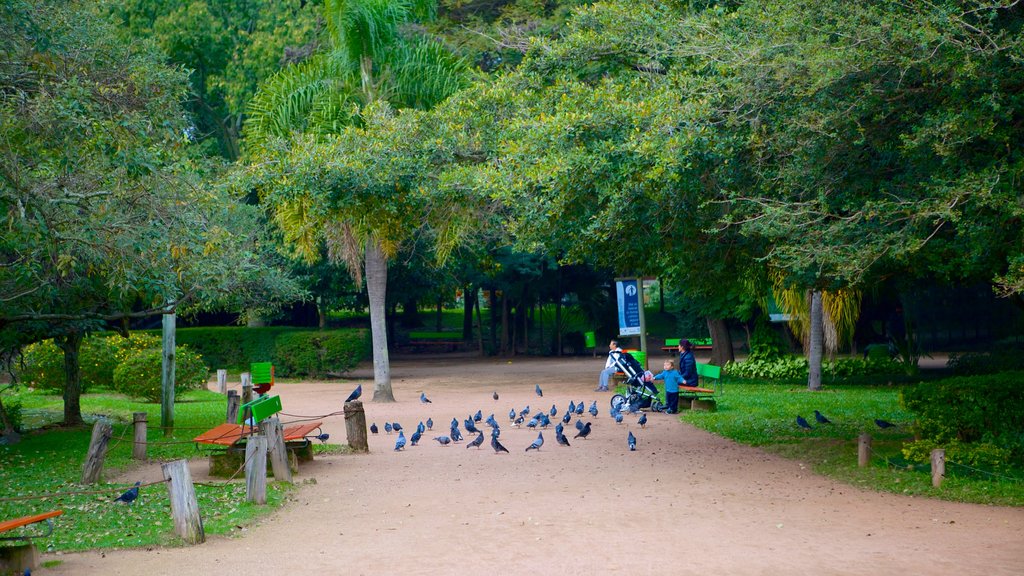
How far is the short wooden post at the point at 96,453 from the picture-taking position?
1086 cm

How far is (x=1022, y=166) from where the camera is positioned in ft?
28.0

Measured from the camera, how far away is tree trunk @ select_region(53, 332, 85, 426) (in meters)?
16.2

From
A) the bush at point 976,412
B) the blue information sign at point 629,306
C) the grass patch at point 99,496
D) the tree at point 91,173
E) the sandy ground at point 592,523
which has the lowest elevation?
the sandy ground at point 592,523

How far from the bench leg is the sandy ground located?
12.4 inches

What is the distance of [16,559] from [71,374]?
34.6 ft

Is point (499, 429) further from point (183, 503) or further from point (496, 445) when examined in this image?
point (183, 503)

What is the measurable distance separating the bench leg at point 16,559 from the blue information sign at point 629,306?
17821 millimetres

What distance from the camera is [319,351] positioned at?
30.8m

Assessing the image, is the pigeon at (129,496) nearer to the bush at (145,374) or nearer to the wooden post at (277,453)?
the wooden post at (277,453)

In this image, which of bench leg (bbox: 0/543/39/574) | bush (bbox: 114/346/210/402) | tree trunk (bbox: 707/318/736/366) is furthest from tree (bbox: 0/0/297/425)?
tree trunk (bbox: 707/318/736/366)

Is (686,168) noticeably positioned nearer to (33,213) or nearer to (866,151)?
(866,151)

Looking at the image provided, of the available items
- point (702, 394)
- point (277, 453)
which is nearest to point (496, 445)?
point (277, 453)

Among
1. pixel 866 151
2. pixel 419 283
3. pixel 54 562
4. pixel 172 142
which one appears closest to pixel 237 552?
pixel 54 562

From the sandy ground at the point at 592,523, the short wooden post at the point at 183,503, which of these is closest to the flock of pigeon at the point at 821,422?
the sandy ground at the point at 592,523
